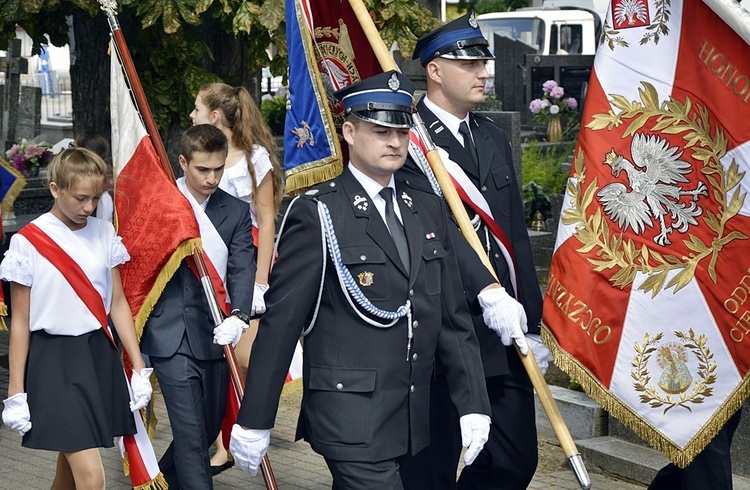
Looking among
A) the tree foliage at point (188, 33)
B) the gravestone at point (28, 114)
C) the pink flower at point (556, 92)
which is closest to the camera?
the tree foliage at point (188, 33)

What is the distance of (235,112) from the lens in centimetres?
645

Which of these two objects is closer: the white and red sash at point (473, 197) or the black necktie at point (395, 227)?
the black necktie at point (395, 227)

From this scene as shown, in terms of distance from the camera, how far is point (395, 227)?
4.44 m

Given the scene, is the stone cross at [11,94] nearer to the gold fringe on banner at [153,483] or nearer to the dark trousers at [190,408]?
the dark trousers at [190,408]

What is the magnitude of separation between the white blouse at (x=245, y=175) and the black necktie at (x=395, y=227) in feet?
7.32


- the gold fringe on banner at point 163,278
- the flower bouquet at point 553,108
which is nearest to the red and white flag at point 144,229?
the gold fringe on banner at point 163,278

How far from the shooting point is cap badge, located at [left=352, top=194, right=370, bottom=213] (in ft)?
14.3

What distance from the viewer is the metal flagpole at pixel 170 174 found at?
213 inches

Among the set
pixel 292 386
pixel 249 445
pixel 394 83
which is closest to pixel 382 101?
pixel 394 83

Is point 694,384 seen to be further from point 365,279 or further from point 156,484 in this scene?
point 156,484

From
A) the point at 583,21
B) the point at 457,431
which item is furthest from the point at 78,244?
the point at 583,21

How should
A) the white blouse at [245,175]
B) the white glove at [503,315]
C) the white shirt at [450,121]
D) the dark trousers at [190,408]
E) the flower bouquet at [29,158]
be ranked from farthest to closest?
the flower bouquet at [29,158] < the white blouse at [245,175] < the dark trousers at [190,408] < the white shirt at [450,121] < the white glove at [503,315]

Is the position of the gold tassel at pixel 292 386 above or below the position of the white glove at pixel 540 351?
below

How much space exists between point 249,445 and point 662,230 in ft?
5.94
